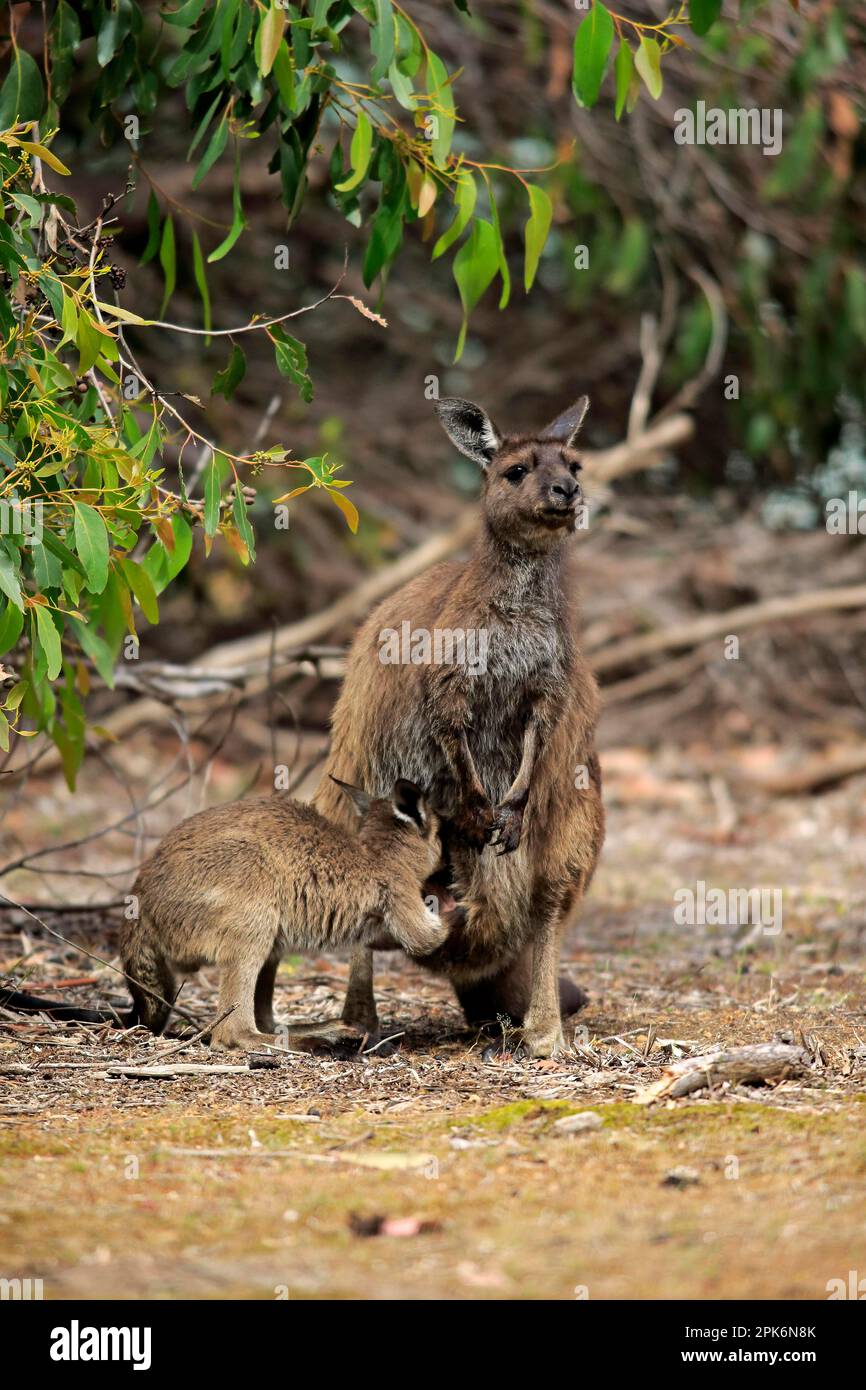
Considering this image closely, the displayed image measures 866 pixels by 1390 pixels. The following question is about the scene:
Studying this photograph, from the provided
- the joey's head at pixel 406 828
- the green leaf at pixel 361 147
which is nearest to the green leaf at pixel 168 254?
the green leaf at pixel 361 147

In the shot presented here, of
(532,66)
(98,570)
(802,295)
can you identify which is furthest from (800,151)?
(98,570)

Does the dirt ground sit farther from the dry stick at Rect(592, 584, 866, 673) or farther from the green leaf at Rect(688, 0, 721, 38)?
the dry stick at Rect(592, 584, 866, 673)

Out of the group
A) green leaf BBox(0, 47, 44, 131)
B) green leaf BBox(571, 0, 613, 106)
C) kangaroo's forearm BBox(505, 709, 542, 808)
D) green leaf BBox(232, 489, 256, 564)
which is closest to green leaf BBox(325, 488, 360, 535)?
green leaf BBox(232, 489, 256, 564)

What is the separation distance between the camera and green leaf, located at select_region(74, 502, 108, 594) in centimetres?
370

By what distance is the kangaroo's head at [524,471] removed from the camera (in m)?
4.60

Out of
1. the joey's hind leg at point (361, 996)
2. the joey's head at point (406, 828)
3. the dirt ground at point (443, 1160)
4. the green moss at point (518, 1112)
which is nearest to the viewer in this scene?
the dirt ground at point (443, 1160)

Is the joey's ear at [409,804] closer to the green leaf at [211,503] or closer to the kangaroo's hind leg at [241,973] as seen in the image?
the kangaroo's hind leg at [241,973]

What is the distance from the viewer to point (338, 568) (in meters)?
10.4

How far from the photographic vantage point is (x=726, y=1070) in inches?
149

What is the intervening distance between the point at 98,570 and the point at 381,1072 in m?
1.45

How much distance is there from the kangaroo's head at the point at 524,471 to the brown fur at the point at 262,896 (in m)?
0.84

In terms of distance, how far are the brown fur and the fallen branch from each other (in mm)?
820

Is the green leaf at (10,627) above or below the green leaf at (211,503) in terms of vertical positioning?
below

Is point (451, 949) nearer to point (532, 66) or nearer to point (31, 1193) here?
point (31, 1193)
